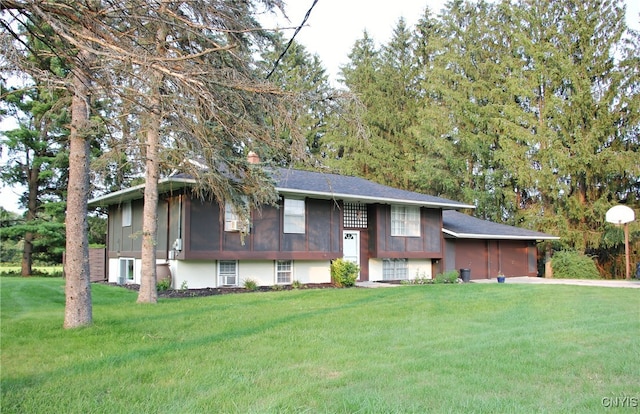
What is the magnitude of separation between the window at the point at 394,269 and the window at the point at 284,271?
4146 mm

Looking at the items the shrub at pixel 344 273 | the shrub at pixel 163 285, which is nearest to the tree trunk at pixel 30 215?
the shrub at pixel 163 285

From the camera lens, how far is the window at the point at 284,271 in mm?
16297

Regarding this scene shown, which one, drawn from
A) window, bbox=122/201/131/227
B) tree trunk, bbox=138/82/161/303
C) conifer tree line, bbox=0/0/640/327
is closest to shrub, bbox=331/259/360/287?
conifer tree line, bbox=0/0/640/327

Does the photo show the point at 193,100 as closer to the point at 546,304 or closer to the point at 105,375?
the point at 105,375

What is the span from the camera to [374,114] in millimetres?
33188

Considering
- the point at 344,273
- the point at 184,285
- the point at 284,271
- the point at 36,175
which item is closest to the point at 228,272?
the point at 184,285

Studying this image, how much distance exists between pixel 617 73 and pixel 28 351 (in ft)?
88.7

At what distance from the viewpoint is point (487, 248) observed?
22.1 m

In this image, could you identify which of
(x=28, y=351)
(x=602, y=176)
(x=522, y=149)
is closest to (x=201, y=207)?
(x=28, y=351)

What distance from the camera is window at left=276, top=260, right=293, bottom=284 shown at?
1630 centimetres

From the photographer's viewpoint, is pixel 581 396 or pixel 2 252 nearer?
pixel 581 396

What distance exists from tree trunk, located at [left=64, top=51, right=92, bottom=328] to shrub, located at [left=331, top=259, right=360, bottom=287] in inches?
377

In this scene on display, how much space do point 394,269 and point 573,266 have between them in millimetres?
10005

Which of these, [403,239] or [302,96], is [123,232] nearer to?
[403,239]
